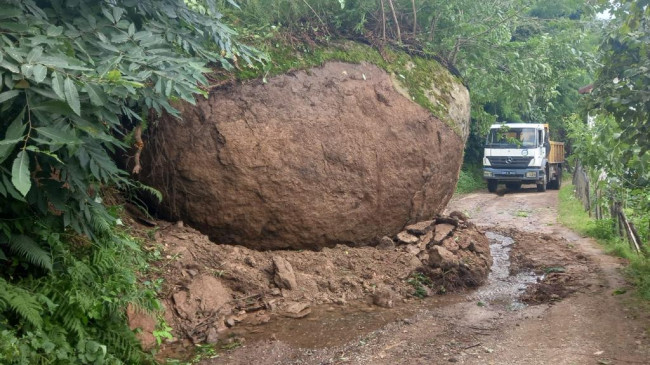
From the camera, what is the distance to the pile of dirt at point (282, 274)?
695 centimetres

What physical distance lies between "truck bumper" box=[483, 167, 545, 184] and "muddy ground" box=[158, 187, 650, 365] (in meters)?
12.7

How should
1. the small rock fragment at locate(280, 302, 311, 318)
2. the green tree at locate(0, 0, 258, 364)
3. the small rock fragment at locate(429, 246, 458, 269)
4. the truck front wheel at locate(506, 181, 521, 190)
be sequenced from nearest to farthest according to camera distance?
the green tree at locate(0, 0, 258, 364)
the small rock fragment at locate(280, 302, 311, 318)
the small rock fragment at locate(429, 246, 458, 269)
the truck front wheel at locate(506, 181, 521, 190)

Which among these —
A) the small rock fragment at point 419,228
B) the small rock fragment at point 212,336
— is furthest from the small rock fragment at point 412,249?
the small rock fragment at point 212,336

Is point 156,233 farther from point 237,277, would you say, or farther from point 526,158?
point 526,158

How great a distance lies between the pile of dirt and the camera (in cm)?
695

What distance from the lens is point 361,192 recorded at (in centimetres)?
892

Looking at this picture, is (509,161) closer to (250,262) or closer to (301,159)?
(301,159)

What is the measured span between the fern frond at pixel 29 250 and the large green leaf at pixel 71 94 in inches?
64.4

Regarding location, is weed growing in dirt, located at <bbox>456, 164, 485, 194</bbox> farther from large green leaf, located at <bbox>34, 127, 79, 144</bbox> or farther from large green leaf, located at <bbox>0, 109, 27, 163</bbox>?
large green leaf, located at <bbox>0, 109, 27, 163</bbox>

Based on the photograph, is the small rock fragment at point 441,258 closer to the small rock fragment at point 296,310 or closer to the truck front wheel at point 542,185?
the small rock fragment at point 296,310

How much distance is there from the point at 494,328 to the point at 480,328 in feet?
0.55

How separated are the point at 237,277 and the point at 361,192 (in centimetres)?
228

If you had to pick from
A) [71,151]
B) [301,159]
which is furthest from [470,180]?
[71,151]

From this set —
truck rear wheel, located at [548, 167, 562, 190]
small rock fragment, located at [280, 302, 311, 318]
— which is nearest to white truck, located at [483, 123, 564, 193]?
truck rear wheel, located at [548, 167, 562, 190]
